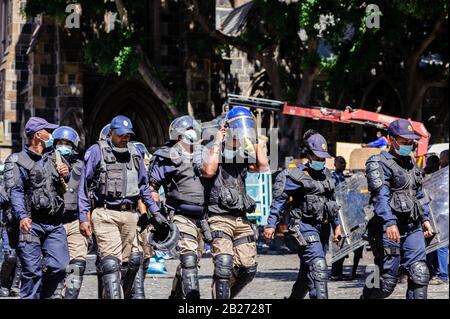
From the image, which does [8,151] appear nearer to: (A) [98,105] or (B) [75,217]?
(A) [98,105]

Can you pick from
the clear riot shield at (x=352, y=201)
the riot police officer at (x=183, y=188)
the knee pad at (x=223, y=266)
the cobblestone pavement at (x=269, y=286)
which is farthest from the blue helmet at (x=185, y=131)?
the clear riot shield at (x=352, y=201)

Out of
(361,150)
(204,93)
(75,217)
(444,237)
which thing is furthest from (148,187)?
(204,93)

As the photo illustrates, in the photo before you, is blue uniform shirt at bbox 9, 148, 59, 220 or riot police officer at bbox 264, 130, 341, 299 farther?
riot police officer at bbox 264, 130, 341, 299

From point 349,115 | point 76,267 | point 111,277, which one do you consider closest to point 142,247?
point 76,267

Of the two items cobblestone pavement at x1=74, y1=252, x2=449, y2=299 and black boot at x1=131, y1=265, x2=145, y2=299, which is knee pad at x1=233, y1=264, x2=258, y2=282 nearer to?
black boot at x1=131, y1=265, x2=145, y2=299

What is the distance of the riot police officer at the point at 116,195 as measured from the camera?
9.39 metres

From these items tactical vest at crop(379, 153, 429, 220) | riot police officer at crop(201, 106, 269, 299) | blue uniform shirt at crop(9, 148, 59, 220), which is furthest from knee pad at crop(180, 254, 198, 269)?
tactical vest at crop(379, 153, 429, 220)

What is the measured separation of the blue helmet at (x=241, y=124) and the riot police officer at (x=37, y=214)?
1693 mm

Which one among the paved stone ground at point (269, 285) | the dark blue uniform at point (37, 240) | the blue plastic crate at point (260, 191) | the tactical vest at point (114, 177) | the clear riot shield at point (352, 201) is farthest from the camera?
the blue plastic crate at point (260, 191)

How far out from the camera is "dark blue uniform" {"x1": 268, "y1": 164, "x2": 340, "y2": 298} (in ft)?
31.3

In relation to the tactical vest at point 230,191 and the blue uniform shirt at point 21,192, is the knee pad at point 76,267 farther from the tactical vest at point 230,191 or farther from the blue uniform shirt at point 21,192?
the tactical vest at point 230,191

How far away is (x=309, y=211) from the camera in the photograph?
9.84 meters

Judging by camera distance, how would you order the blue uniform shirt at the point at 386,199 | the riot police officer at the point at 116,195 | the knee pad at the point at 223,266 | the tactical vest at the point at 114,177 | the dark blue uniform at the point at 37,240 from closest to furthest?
the dark blue uniform at the point at 37,240
the blue uniform shirt at the point at 386,199
the knee pad at the point at 223,266
the riot police officer at the point at 116,195
the tactical vest at the point at 114,177

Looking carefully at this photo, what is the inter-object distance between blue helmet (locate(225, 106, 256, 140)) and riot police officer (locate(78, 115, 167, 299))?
944 millimetres
